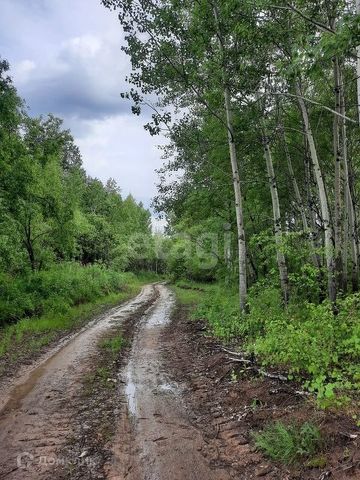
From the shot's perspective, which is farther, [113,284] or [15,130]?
[113,284]

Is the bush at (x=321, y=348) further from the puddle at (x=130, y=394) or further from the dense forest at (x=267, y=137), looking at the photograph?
the puddle at (x=130, y=394)

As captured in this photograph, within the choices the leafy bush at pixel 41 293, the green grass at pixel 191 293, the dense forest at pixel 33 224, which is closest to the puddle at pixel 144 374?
the leafy bush at pixel 41 293

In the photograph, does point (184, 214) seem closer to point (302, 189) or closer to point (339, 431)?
point (302, 189)

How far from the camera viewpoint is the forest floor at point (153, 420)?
425cm

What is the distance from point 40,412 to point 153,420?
1.93 meters

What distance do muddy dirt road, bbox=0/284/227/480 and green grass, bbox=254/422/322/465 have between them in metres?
0.64

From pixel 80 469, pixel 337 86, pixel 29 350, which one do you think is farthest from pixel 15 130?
pixel 80 469

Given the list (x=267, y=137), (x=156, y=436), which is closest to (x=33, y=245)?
(x=267, y=137)

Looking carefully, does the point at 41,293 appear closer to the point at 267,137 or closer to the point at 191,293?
the point at 267,137

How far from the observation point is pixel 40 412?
6117 mm

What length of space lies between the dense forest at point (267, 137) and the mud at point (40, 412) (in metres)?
3.21

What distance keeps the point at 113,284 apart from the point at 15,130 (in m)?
17.8

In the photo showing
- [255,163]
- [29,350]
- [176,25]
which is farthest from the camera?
[255,163]

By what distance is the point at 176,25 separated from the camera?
11.5 meters
